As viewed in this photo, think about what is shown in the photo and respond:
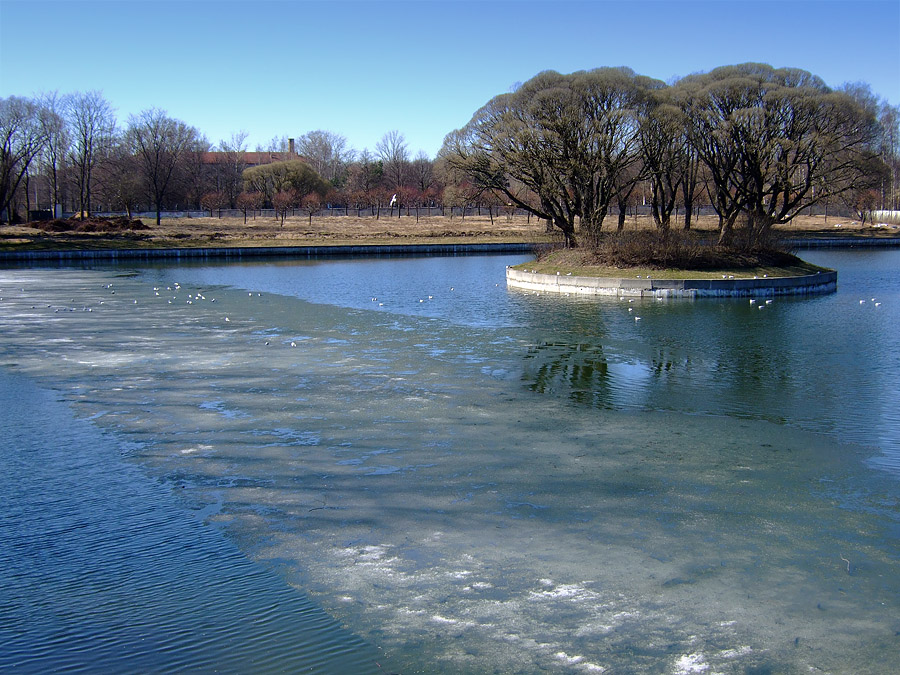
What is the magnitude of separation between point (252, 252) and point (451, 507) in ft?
152

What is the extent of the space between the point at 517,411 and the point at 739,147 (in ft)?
106

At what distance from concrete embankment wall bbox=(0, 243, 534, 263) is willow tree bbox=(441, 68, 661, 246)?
10321 mm

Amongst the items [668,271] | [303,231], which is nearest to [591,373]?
[668,271]

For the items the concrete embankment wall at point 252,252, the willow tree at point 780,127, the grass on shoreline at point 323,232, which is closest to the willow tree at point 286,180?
the grass on shoreline at point 323,232

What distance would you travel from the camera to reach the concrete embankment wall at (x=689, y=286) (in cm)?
2700

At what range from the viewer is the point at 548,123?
33625 mm

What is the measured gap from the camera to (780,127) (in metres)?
38.7

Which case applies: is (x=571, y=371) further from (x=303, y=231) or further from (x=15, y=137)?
(x=15, y=137)

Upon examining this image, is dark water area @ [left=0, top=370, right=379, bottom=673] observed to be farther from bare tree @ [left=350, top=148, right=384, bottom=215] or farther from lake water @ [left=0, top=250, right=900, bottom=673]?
bare tree @ [left=350, top=148, right=384, bottom=215]

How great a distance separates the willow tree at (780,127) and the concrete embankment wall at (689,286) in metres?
8.75

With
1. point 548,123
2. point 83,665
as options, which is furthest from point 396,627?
point 548,123

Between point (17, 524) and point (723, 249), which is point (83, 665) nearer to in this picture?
point (17, 524)

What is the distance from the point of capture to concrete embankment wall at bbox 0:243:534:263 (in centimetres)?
4850

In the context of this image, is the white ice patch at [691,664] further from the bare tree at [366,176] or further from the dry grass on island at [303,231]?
the bare tree at [366,176]
